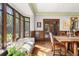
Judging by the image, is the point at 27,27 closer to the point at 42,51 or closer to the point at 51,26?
the point at 51,26

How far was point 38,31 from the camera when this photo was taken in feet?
36.0

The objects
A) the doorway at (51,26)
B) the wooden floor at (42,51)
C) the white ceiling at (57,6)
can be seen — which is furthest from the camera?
the doorway at (51,26)

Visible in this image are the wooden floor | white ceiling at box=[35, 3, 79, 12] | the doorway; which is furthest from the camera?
the doorway

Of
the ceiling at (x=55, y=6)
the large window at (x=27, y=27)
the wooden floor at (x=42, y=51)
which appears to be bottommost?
the wooden floor at (x=42, y=51)

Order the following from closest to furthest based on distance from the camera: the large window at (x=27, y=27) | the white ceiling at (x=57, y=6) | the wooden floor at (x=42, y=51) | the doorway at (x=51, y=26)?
the wooden floor at (x=42, y=51) < the white ceiling at (x=57, y=6) < the large window at (x=27, y=27) < the doorway at (x=51, y=26)

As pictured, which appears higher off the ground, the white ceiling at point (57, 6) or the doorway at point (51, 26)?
the white ceiling at point (57, 6)

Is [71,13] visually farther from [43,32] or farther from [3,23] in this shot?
[3,23]

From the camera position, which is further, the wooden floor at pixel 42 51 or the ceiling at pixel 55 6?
the ceiling at pixel 55 6

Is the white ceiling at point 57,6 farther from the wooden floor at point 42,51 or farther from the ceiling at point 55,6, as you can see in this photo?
the wooden floor at point 42,51

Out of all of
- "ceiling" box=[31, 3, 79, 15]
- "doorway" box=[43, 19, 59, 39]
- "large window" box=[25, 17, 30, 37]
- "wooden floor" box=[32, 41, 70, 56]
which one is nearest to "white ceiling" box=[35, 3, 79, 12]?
"ceiling" box=[31, 3, 79, 15]

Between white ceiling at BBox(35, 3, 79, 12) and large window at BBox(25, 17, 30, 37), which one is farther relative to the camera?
large window at BBox(25, 17, 30, 37)

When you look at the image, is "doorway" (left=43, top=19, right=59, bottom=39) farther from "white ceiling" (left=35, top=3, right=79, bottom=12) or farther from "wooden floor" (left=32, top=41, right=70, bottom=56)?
"wooden floor" (left=32, top=41, right=70, bottom=56)

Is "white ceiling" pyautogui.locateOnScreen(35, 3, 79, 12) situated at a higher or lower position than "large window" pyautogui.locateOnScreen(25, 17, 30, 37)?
higher

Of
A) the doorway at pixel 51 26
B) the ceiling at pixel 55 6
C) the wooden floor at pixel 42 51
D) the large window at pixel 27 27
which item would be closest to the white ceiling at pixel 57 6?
the ceiling at pixel 55 6
